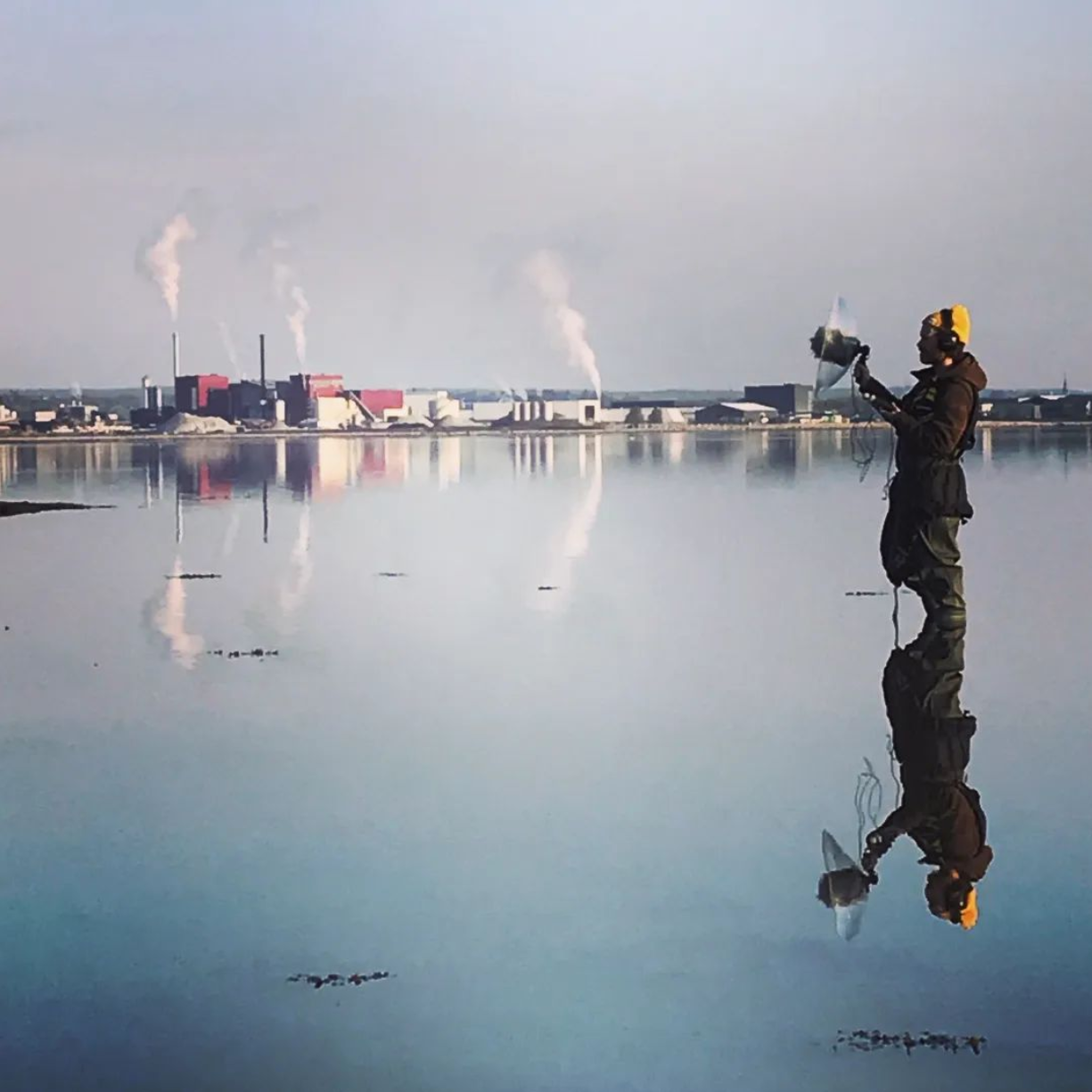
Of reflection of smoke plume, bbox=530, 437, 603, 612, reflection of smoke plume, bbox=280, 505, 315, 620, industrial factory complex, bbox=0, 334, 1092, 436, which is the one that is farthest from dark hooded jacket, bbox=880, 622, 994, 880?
industrial factory complex, bbox=0, 334, 1092, 436

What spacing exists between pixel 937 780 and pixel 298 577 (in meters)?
10.9

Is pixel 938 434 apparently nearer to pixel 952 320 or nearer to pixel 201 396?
Result: pixel 952 320

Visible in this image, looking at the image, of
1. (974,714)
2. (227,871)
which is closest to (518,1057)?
(227,871)

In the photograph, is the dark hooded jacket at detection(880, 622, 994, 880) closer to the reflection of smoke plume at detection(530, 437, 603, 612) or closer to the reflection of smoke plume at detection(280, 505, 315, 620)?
the reflection of smoke plume at detection(530, 437, 603, 612)

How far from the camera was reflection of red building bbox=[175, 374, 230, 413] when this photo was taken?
134 metres

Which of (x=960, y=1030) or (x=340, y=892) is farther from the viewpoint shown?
(x=340, y=892)

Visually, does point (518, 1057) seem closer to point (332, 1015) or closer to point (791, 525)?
point (332, 1015)

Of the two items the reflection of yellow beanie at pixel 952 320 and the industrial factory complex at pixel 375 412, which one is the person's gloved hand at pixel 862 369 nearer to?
the reflection of yellow beanie at pixel 952 320

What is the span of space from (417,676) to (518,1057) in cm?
673

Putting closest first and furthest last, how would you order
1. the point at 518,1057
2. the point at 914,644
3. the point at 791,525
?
the point at 518,1057
the point at 914,644
the point at 791,525

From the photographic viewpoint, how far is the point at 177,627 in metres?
14.4

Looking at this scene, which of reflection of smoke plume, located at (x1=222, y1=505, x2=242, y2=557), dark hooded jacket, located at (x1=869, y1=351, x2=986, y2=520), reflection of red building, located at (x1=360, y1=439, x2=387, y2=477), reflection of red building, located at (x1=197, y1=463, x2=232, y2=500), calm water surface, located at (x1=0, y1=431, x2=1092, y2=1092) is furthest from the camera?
reflection of red building, located at (x1=360, y1=439, x2=387, y2=477)

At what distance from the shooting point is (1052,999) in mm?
5340

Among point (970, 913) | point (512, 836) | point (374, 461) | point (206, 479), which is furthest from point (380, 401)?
point (970, 913)
